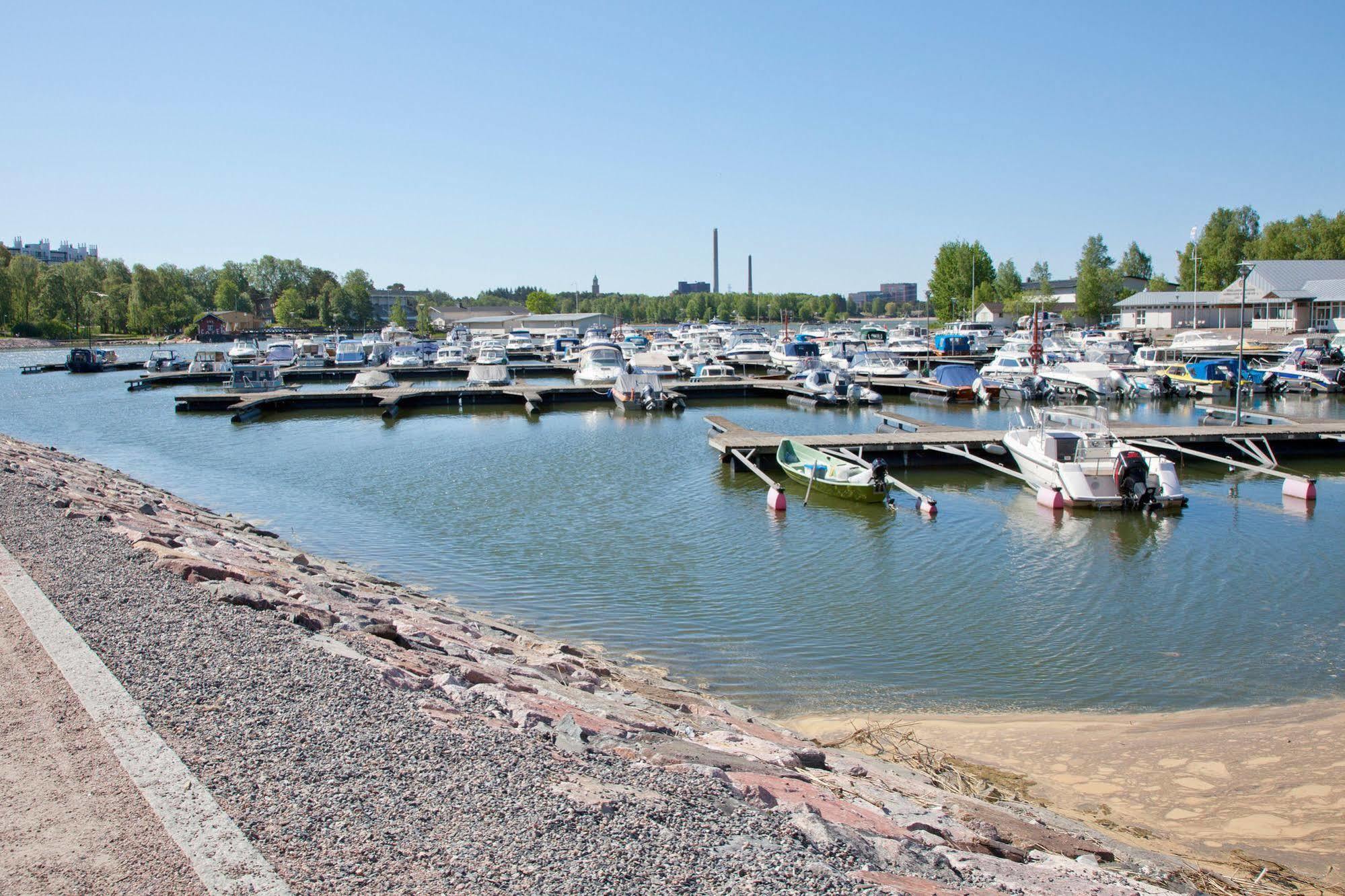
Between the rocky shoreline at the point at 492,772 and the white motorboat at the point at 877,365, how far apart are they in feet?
143

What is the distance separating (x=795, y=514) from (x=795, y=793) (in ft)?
56.3

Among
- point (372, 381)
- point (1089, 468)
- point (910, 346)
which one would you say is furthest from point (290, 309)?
point (1089, 468)

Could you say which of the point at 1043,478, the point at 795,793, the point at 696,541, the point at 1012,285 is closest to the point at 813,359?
the point at 1043,478

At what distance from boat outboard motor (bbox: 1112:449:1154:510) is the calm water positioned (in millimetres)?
536

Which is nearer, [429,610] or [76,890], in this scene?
[76,890]

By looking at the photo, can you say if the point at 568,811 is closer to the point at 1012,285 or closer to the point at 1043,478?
the point at 1043,478

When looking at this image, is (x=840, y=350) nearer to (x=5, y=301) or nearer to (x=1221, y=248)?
(x=1221, y=248)

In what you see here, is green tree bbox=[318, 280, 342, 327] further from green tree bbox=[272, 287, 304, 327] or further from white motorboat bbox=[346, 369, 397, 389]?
white motorboat bbox=[346, 369, 397, 389]

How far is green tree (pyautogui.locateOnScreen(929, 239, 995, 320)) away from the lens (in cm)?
12638

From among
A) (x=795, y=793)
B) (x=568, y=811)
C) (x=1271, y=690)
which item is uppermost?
(x=568, y=811)

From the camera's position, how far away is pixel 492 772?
6.29 metres

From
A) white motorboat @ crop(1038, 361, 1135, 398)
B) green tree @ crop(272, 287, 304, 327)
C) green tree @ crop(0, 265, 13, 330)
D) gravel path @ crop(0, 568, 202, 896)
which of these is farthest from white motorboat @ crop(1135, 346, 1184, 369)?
green tree @ crop(272, 287, 304, 327)

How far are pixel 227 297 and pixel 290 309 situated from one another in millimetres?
13658

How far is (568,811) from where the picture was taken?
19.0ft
